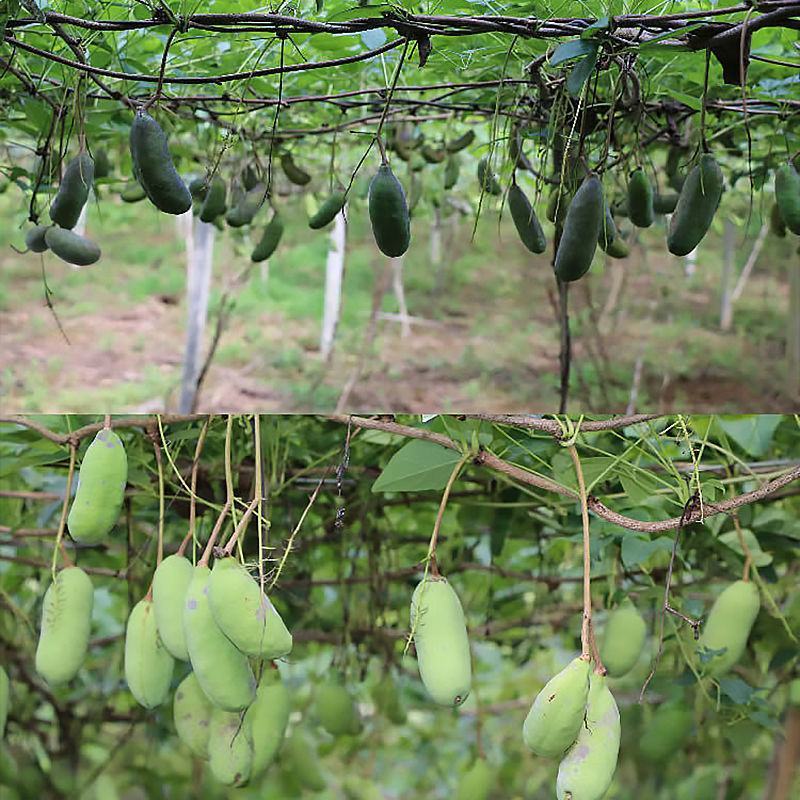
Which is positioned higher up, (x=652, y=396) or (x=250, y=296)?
(x=250, y=296)

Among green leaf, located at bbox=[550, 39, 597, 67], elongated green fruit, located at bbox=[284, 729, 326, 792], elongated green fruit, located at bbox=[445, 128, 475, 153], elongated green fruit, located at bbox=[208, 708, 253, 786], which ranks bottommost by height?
elongated green fruit, located at bbox=[284, 729, 326, 792]

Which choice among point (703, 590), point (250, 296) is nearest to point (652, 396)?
point (250, 296)

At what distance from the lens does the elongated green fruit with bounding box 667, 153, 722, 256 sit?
96 centimetres

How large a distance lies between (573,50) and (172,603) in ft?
1.89

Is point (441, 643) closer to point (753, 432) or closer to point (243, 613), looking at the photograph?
point (243, 613)

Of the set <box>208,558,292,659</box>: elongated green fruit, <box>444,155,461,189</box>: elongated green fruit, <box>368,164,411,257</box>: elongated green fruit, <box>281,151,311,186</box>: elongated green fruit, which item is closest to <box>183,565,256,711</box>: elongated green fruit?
<box>208,558,292,659</box>: elongated green fruit

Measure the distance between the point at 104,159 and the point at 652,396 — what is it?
3.62 meters

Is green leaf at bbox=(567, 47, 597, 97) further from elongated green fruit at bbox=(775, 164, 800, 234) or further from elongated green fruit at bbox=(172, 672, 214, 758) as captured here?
elongated green fruit at bbox=(172, 672, 214, 758)

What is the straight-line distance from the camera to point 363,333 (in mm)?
5395

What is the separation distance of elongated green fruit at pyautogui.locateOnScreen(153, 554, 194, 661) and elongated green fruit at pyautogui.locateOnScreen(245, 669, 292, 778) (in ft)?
0.39

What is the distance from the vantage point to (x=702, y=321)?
19.3 ft

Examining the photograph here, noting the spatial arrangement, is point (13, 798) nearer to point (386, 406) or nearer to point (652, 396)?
point (386, 406)

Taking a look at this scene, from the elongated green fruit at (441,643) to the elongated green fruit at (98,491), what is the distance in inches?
10.7

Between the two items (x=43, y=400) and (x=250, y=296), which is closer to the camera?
(x=43, y=400)
